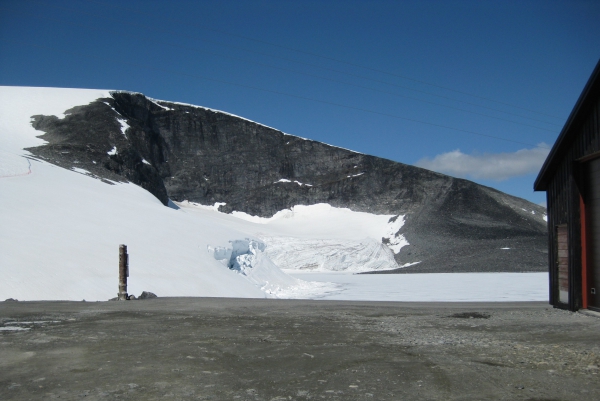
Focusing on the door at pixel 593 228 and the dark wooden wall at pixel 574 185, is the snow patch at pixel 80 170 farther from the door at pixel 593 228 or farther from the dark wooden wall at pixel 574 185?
the door at pixel 593 228

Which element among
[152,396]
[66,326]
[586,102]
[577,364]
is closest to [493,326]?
[577,364]

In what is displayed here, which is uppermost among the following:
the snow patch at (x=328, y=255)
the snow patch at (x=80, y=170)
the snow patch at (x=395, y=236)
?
the snow patch at (x=80, y=170)

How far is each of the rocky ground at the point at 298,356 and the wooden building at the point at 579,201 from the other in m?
0.83

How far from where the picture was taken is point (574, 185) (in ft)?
37.2

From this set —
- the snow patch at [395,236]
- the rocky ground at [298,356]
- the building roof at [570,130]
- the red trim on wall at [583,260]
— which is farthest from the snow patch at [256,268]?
the snow patch at [395,236]

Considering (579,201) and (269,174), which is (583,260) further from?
(269,174)

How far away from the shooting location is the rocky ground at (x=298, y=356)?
4777 millimetres

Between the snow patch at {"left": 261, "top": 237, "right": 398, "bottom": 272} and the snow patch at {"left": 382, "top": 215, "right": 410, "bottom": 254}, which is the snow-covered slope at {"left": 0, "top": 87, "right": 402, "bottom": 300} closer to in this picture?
the snow patch at {"left": 261, "top": 237, "right": 398, "bottom": 272}

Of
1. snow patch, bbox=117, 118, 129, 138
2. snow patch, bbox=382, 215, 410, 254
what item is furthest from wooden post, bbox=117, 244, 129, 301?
snow patch, bbox=117, 118, 129, 138

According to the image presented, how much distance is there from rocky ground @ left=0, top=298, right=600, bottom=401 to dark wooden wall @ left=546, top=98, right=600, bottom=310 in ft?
3.07

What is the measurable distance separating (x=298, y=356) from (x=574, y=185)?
7.84m

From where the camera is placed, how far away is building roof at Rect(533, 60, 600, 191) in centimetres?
1033

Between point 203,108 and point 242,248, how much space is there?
5823 cm

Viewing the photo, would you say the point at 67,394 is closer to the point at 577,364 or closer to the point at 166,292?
the point at 577,364
